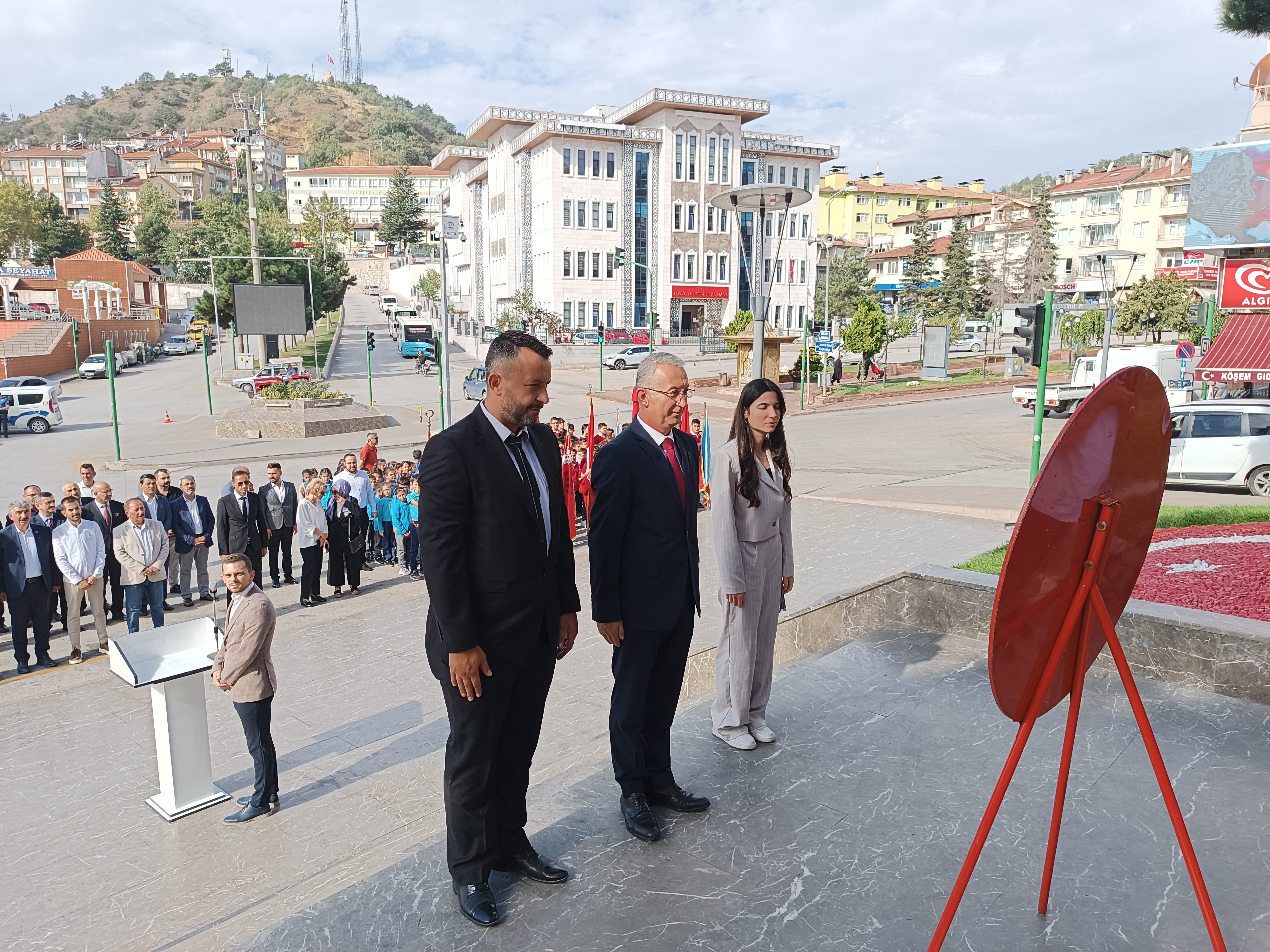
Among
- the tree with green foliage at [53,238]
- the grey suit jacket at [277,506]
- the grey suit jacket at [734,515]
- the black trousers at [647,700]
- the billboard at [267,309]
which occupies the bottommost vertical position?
the grey suit jacket at [277,506]

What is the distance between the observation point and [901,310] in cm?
7162

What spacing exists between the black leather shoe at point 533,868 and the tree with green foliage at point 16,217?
104181 mm

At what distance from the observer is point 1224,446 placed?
15375 mm

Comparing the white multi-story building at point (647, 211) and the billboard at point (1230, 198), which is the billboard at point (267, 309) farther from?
the billboard at point (1230, 198)

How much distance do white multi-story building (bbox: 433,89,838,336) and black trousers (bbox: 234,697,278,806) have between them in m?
53.0

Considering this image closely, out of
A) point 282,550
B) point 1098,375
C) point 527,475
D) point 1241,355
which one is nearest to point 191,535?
point 282,550

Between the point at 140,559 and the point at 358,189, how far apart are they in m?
149

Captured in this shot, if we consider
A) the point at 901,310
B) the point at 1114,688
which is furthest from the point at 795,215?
the point at 1114,688

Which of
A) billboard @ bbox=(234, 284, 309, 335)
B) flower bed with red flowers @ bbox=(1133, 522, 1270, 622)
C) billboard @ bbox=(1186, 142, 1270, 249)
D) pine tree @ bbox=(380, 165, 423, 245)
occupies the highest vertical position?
pine tree @ bbox=(380, 165, 423, 245)

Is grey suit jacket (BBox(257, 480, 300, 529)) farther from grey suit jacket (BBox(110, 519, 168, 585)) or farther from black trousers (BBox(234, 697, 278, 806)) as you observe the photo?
black trousers (BBox(234, 697, 278, 806))

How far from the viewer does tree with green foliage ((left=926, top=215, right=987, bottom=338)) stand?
65.4 metres

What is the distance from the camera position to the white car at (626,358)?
159 feet

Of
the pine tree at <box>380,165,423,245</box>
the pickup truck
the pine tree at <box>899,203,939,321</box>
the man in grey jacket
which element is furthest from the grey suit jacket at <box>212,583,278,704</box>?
the pine tree at <box>380,165,423,245</box>

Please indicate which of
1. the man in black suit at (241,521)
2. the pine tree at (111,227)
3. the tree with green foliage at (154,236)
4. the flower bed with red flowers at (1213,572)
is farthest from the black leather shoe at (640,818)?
the tree with green foliage at (154,236)
